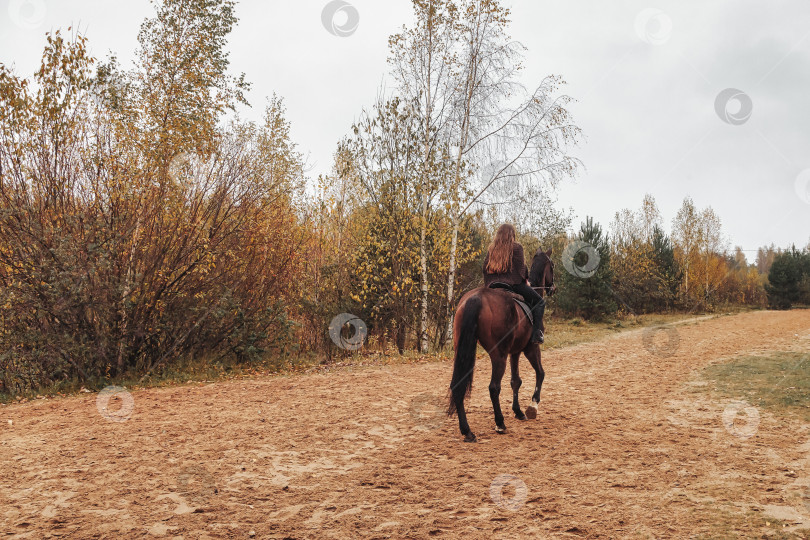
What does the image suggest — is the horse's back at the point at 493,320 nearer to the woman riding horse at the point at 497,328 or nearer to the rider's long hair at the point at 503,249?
the woman riding horse at the point at 497,328

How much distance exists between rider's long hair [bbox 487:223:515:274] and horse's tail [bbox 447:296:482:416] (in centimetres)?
74

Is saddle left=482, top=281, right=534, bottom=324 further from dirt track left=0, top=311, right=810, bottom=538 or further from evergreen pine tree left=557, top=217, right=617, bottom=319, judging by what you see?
evergreen pine tree left=557, top=217, right=617, bottom=319

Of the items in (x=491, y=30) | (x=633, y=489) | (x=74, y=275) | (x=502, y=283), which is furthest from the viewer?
(x=491, y=30)

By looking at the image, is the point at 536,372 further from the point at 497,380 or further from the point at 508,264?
the point at 508,264

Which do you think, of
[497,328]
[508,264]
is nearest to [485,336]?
[497,328]

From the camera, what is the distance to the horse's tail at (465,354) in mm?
5391

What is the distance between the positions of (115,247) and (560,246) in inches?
1208

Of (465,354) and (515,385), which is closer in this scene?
(465,354)

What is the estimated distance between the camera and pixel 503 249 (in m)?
6.03

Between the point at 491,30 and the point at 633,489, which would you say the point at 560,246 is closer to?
the point at 491,30

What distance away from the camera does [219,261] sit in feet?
36.7

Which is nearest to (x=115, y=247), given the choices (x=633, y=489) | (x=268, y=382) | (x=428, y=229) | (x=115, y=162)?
(x=115, y=162)

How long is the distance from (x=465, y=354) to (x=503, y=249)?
148cm

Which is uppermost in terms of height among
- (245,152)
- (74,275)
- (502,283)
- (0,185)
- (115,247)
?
(245,152)
